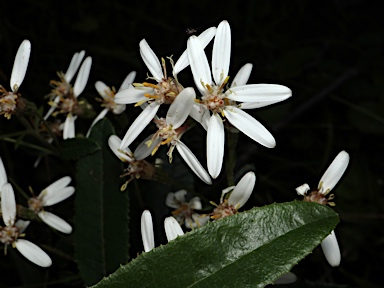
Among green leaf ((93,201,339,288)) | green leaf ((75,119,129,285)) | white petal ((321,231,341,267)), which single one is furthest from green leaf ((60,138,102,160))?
white petal ((321,231,341,267))

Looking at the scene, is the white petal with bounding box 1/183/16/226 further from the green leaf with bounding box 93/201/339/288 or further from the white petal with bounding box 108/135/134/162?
the green leaf with bounding box 93/201/339/288

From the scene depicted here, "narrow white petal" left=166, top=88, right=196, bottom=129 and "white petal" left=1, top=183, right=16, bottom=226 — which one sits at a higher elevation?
"narrow white petal" left=166, top=88, right=196, bottom=129

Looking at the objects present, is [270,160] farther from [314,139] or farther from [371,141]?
[371,141]

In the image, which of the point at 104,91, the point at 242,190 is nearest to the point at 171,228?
the point at 242,190

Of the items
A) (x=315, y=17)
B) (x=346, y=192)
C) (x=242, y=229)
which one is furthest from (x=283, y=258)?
(x=315, y=17)

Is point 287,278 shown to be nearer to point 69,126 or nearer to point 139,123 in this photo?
point 139,123

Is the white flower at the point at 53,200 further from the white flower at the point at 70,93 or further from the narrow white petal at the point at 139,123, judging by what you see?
the narrow white petal at the point at 139,123
